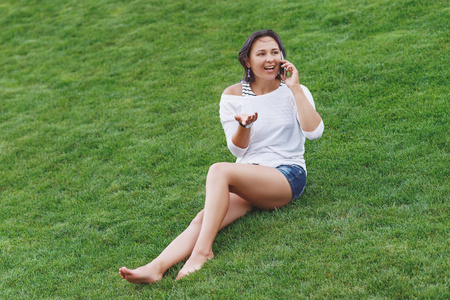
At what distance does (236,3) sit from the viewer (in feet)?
39.2

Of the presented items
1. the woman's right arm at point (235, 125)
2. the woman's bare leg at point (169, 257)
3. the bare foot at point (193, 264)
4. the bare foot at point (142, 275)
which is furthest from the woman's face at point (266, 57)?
the bare foot at point (142, 275)

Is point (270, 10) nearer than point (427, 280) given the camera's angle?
No

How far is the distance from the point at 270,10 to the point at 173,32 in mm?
2255

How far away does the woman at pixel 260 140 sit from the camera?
4051mm

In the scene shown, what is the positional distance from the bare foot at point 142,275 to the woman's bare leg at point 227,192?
199 millimetres

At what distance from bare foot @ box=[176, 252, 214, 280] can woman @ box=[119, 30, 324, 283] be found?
9cm

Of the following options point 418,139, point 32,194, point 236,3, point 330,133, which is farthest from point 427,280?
point 236,3

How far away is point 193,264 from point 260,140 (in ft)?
4.35

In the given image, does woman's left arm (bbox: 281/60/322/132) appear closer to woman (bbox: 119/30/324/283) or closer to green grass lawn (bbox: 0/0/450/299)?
woman (bbox: 119/30/324/283)

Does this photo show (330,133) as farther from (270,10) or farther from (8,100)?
(8,100)

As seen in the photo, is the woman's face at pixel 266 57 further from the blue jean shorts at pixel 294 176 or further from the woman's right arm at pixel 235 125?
the blue jean shorts at pixel 294 176

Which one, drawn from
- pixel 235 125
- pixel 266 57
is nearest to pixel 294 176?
pixel 235 125

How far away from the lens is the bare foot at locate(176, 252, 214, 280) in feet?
12.5

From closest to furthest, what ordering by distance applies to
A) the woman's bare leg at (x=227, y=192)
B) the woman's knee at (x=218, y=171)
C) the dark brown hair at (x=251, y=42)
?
1. the woman's bare leg at (x=227, y=192)
2. the woman's knee at (x=218, y=171)
3. the dark brown hair at (x=251, y=42)
